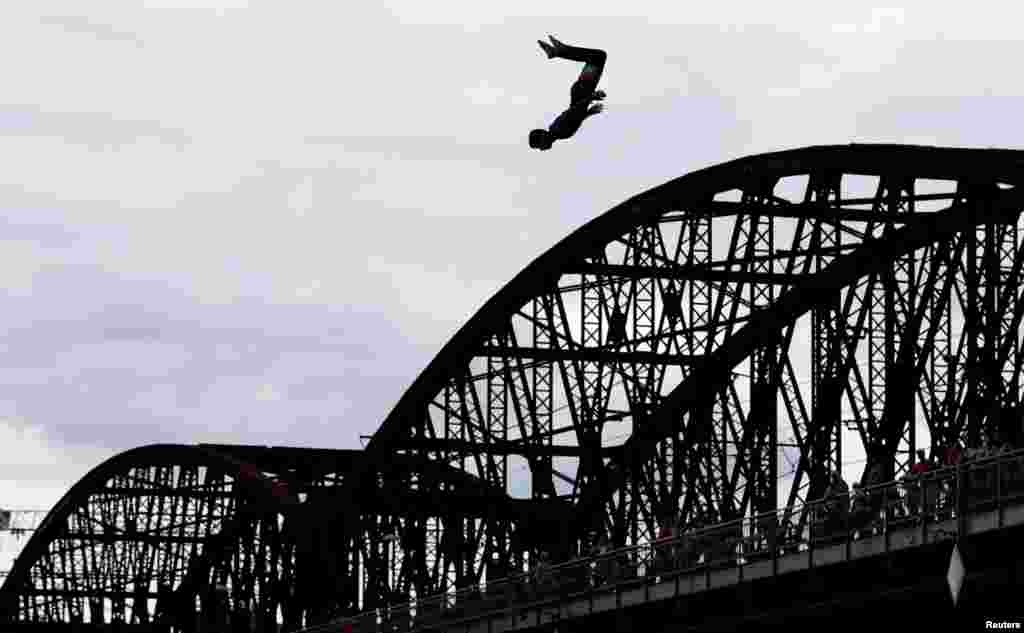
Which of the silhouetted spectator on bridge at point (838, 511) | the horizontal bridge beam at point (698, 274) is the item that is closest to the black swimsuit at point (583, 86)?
the silhouetted spectator on bridge at point (838, 511)

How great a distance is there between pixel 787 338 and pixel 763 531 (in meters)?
22.7

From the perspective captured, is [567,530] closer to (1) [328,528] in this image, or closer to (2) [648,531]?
(2) [648,531]

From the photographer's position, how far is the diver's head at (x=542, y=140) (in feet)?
223

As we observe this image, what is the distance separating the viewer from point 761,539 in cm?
6969

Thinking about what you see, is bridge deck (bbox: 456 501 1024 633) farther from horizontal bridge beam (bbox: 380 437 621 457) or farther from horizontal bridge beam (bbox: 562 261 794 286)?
horizontal bridge beam (bbox: 380 437 621 457)

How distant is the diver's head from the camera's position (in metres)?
68.1

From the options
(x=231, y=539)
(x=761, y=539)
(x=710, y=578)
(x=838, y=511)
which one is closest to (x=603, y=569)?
(x=710, y=578)

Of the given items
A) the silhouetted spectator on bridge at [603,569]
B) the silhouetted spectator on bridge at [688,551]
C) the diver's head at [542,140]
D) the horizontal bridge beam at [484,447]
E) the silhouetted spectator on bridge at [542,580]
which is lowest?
the silhouetted spectator on bridge at [688,551]

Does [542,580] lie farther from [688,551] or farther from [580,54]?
[580,54]

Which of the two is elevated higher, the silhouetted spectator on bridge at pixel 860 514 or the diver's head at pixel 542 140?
the diver's head at pixel 542 140

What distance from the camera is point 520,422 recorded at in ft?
350

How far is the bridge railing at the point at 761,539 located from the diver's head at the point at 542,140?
9.57m

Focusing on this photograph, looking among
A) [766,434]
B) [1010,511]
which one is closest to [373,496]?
[766,434]

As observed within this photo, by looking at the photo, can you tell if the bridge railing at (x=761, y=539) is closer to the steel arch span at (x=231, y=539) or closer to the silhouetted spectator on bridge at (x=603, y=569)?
the silhouetted spectator on bridge at (x=603, y=569)
